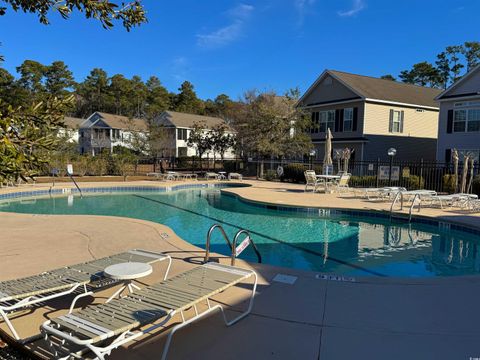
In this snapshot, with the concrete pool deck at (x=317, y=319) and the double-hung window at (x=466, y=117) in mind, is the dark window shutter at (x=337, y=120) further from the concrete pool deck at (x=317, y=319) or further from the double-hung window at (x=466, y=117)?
the concrete pool deck at (x=317, y=319)

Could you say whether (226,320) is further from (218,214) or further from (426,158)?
(426,158)

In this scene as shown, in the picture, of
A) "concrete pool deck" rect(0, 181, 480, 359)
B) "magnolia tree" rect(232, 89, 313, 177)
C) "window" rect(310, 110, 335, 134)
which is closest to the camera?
"concrete pool deck" rect(0, 181, 480, 359)

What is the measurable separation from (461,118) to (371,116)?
5277 millimetres

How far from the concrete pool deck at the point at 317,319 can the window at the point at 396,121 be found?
72.2 ft

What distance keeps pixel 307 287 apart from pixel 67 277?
A: 2.89 metres

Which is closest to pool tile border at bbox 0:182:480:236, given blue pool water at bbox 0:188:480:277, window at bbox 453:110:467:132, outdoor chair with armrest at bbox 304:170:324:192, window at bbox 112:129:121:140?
blue pool water at bbox 0:188:480:277

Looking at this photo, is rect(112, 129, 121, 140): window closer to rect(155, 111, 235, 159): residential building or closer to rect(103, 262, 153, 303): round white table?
rect(155, 111, 235, 159): residential building

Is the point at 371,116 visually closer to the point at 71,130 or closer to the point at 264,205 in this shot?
the point at 264,205

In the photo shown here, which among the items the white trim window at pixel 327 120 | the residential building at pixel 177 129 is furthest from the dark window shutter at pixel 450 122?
the residential building at pixel 177 129

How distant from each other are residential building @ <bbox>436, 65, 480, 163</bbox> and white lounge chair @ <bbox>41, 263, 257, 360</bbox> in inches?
795

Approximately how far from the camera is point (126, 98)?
60.8 metres

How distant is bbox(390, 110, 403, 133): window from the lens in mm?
24969

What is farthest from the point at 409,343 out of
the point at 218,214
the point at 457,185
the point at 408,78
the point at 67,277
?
the point at 408,78

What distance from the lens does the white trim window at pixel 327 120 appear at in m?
26.2
